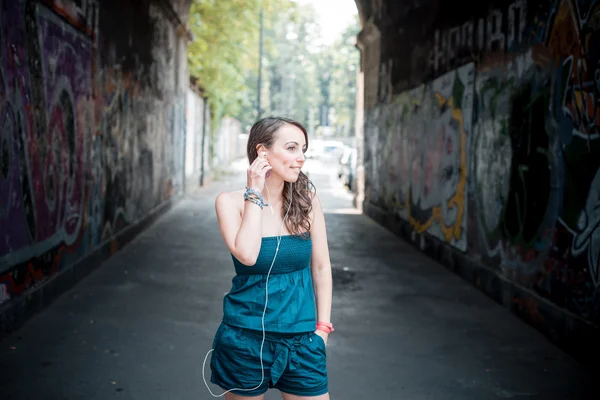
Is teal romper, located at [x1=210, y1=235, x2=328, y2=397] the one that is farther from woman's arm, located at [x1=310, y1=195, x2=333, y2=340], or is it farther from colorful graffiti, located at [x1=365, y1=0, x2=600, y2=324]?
colorful graffiti, located at [x1=365, y1=0, x2=600, y2=324]

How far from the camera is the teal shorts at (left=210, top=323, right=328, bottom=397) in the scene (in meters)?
2.90

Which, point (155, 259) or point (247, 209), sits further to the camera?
point (155, 259)

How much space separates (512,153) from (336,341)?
3.00 meters

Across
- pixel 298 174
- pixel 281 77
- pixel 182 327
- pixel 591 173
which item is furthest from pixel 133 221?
pixel 281 77

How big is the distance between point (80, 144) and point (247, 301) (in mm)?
6340

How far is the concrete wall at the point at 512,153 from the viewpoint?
5.99 meters

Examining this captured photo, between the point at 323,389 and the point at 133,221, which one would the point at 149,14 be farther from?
the point at 323,389

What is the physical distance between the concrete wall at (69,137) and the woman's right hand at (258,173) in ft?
12.7

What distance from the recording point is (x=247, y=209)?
282cm

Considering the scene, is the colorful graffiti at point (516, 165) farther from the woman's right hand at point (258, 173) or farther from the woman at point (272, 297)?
the woman's right hand at point (258, 173)

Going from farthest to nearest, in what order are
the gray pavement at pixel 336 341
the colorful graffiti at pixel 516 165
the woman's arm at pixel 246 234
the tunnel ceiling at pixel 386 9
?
the tunnel ceiling at pixel 386 9, the colorful graffiti at pixel 516 165, the gray pavement at pixel 336 341, the woman's arm at pixel 246 234

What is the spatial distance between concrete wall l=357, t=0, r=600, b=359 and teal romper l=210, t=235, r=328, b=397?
342 cm

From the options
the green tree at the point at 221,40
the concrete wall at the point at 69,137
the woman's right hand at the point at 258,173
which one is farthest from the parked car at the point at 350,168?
the woman's right hand at the point at 258,173

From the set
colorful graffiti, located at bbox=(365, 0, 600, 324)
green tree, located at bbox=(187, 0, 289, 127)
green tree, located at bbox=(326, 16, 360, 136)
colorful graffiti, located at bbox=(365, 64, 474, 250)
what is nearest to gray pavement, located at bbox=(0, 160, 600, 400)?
colorful graffiti, located at bbox=(365, 0, 600, 324)
